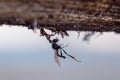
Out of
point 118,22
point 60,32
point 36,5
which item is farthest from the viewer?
point 60,32

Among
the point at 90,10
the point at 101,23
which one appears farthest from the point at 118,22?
the point at 90,10

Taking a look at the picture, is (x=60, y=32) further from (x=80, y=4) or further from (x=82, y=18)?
(x=80, y=4)

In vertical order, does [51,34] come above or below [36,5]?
below

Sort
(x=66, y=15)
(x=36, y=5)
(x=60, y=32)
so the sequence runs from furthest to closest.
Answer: (x=60, y=32) → (x=66, y=15) → (x=36, y=5)

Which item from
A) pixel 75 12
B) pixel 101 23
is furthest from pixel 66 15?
pixel 101 23

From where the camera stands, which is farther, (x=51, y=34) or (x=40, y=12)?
(x=51, y=34)

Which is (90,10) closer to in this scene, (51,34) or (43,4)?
(43,4)
